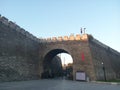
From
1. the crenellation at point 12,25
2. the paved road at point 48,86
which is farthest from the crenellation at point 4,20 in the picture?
the paved road at point 48,86

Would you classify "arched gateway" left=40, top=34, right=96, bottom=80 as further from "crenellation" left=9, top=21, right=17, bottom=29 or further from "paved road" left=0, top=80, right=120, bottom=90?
"paved road" left=0, top=80, right=120, bottom=90

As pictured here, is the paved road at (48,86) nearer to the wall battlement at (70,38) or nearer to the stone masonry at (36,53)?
the stone masonry at (36,53)

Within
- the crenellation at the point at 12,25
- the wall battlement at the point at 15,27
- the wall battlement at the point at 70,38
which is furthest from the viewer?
the wall battlement at the point at 70,38

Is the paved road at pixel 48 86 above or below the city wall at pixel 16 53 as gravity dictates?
below

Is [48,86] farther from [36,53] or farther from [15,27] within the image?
[36,53]

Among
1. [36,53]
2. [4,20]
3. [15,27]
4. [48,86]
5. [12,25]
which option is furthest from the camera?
[36,53]

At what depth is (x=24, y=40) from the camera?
25.4 m

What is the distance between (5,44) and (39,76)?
9.36 metres

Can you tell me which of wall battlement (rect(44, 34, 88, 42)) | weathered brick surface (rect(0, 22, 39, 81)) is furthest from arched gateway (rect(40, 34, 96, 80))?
weathered brick surface (rect(0, 22, 39, 81))

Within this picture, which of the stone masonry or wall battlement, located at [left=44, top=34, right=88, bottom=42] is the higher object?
wall battlement, located at [left=44, top=34, right=88, bottom=42]

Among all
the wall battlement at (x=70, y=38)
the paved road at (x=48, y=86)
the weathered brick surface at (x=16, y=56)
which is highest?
the wall battlement at (x=70, y=38)

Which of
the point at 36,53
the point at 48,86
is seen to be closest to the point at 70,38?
the point at 36,53

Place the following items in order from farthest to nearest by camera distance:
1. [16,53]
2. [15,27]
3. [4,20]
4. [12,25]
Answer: [15,27] → [16,53] → [12,25] → [4,20]

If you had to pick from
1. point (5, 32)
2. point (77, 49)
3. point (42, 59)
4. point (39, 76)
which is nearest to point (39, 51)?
point (42, 59)
